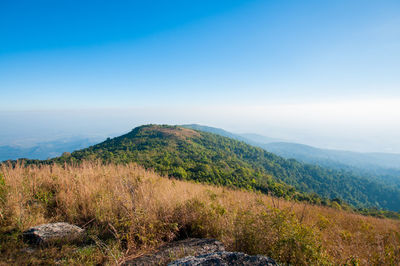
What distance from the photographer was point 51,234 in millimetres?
2826

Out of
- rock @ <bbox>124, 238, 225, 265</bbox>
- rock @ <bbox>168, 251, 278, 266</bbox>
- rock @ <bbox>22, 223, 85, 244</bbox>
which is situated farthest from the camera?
rock @ <bbox>22, 223, 85, 244</bbox>

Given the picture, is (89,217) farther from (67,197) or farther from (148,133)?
(148,133)

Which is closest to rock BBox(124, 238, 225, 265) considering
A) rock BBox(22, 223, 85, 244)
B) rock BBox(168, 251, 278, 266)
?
rock BBox(168, 251, 278, 266)

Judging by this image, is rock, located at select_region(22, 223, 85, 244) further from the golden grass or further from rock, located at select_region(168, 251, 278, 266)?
rock, located at select_region(168, 251, 278, 266)

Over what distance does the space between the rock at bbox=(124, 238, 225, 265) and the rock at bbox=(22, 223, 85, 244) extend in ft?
4.26

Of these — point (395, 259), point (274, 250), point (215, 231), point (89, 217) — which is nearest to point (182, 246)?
point (215, 231)

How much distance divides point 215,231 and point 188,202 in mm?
943

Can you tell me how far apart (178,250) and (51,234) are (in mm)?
2249

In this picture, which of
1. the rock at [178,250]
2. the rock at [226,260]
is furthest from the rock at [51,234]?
the rock at [226,260]

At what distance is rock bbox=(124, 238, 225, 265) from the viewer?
247cm

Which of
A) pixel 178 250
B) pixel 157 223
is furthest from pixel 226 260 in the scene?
pixel 157 223

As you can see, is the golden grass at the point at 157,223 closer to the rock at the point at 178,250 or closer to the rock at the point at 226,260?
the rock at the point at 178,250

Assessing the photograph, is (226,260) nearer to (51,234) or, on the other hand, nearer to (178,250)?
(178,250)

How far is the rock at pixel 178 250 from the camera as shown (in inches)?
97.3
